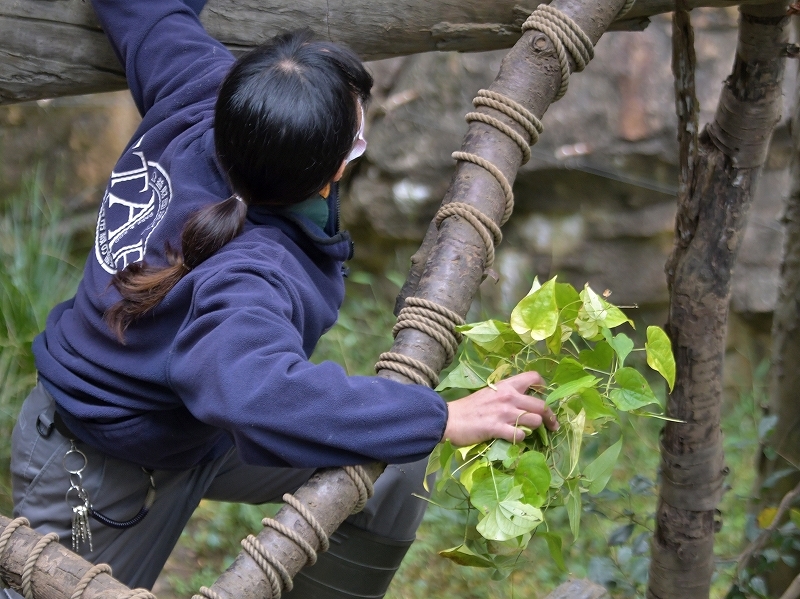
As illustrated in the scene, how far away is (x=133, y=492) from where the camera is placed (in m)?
1.58

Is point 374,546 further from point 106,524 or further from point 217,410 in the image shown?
point 217,410

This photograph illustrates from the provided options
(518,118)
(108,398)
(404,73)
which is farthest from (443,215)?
(404,73)

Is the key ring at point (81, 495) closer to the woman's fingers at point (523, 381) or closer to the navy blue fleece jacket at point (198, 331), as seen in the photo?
the navy blue fleece jacket at point (198, 331)

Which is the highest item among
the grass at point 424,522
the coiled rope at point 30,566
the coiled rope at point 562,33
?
the coiled rope at point 562,33

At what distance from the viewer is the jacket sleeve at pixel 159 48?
5.21ft

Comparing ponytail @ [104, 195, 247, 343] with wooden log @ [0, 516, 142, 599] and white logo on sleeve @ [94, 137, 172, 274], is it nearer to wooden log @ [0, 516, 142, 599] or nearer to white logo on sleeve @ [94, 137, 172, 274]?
white logo on sleeve @ [94, 137, 172, 274]

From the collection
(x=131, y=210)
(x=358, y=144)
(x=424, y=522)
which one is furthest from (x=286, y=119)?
(x=424, y=522)

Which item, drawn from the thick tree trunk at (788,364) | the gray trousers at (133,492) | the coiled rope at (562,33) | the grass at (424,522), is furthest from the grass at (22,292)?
the thick tree trunk at (788,364)

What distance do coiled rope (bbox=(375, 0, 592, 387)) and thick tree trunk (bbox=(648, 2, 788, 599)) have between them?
0.93 ft

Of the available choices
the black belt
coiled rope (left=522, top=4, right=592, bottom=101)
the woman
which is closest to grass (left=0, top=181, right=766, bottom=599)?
the woman

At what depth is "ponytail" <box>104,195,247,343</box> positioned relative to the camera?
4.11ft

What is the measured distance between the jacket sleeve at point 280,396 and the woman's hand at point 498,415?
0.03 m

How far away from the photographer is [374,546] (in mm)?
1758

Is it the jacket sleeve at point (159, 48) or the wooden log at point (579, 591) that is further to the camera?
the jacket sleeve at point (159, 48)
